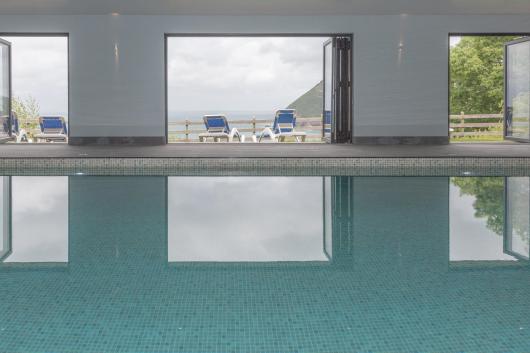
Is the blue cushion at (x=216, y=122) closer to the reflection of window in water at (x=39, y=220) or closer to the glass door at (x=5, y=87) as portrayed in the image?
the glass door at (x=5, y=87)

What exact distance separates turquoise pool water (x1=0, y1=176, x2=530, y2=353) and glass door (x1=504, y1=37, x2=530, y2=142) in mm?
5482

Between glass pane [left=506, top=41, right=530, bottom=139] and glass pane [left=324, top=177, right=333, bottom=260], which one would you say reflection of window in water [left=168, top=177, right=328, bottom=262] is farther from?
glass pane [left=506, top=41, right=530, bottom=139]

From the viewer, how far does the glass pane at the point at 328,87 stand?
31.6 feet

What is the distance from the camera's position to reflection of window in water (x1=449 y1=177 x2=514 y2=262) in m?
2.87

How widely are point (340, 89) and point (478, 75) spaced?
A: 12.9m

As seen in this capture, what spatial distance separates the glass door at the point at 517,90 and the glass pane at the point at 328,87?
3.20 m

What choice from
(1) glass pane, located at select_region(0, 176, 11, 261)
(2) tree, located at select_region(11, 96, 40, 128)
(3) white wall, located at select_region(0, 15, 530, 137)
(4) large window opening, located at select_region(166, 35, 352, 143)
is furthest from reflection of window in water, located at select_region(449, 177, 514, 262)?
(4) large window opening, located at select_region(166, 35, 352, 143)

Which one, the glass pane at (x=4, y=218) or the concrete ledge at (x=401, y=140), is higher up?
the concrete ledge at (x=401, y=140)

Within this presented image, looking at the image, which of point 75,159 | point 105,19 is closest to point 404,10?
point 105,19

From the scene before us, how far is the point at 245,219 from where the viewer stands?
3.86 meters

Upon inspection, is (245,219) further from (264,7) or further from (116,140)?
(116,140)

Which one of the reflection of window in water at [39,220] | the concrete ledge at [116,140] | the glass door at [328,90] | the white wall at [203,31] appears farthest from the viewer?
the glass door at [328,90]

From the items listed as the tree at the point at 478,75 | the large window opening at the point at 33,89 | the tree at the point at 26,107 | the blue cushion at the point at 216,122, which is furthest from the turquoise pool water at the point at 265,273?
the tree at the point at 478,75

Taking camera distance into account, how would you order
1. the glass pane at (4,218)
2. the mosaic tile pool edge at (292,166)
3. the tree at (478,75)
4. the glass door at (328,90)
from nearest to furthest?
the glass pane at (4,218) → the mosaic tile pool edge at (292,166) → the glass door at (328,90) → the tree at (478,75)
